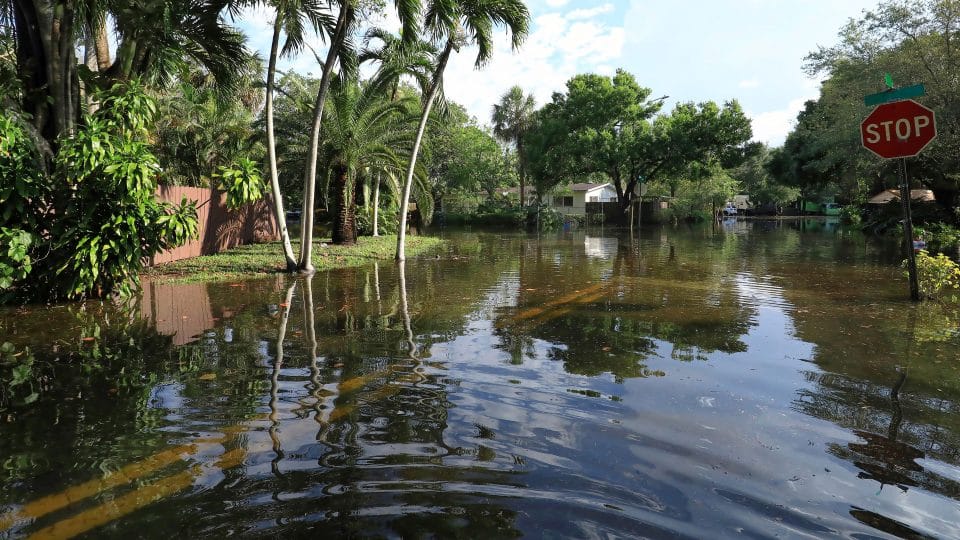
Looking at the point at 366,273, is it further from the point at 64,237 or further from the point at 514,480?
the point at 514,480

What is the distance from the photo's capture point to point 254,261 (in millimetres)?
14438

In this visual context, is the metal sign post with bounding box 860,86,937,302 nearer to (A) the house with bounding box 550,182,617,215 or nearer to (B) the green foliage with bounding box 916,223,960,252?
(B) the green foliage with bounding box 916,223,960,252

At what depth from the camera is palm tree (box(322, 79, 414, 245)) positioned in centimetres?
1850

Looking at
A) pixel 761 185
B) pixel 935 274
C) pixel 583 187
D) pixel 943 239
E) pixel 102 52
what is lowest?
pixel 935 274

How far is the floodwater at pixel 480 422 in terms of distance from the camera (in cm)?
293

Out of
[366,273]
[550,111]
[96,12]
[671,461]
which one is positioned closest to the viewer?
[671,461]

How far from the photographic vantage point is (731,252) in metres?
19.9

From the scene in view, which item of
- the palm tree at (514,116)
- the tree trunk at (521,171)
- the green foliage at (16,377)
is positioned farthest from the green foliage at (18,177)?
the palm tree at (514,116)

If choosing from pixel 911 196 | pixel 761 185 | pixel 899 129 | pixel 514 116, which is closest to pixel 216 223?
pixel 899 129

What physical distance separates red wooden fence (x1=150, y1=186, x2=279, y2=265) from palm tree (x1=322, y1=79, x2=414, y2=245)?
2.86 meters

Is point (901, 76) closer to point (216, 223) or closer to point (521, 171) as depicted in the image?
point (216, 223)

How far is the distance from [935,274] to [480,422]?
28.8 feet

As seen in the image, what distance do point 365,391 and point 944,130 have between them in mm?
19977

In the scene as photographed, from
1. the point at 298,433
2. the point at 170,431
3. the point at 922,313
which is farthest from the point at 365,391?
the point at 922,313
